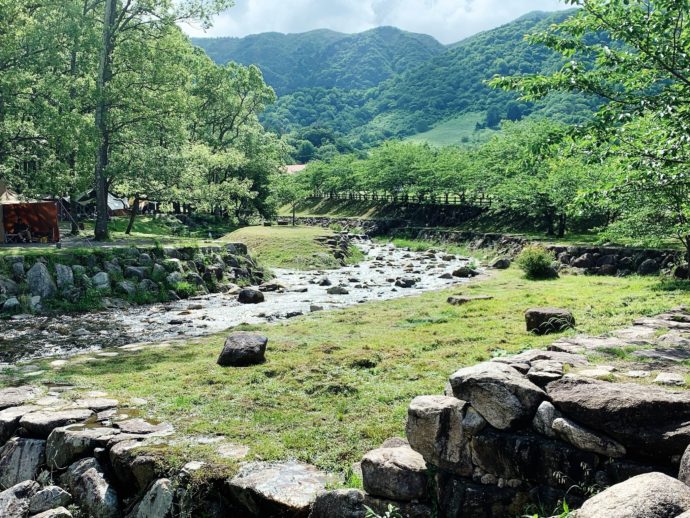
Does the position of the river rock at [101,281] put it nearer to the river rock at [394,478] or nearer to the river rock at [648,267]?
the river rock at [394,478]

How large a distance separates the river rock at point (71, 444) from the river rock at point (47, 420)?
29 cm

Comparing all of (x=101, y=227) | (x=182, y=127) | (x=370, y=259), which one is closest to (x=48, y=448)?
(x=101, y=227)

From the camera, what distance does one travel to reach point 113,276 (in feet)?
67.3

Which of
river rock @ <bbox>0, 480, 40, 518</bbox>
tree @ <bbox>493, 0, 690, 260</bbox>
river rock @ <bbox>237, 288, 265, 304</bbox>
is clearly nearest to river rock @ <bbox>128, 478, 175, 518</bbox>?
river rock @ <bbox>0, 480, 40, 518</bbox>

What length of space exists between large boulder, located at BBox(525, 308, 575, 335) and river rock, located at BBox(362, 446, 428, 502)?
23.1ft

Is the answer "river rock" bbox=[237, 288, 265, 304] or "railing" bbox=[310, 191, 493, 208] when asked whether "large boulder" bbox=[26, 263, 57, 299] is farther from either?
"railing" bbox=[310, 191, 493, 208]

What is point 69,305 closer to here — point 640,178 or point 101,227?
point 101,227

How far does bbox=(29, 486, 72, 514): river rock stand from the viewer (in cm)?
668

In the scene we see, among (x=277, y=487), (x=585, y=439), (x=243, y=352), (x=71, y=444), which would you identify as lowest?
(x=71, y=444)

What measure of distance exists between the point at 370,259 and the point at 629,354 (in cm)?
3119

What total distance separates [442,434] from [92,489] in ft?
15.5

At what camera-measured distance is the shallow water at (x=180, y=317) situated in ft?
46.2

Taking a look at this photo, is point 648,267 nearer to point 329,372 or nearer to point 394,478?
point 329,372

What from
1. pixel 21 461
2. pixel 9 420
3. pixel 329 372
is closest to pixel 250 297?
pixel 329 372
